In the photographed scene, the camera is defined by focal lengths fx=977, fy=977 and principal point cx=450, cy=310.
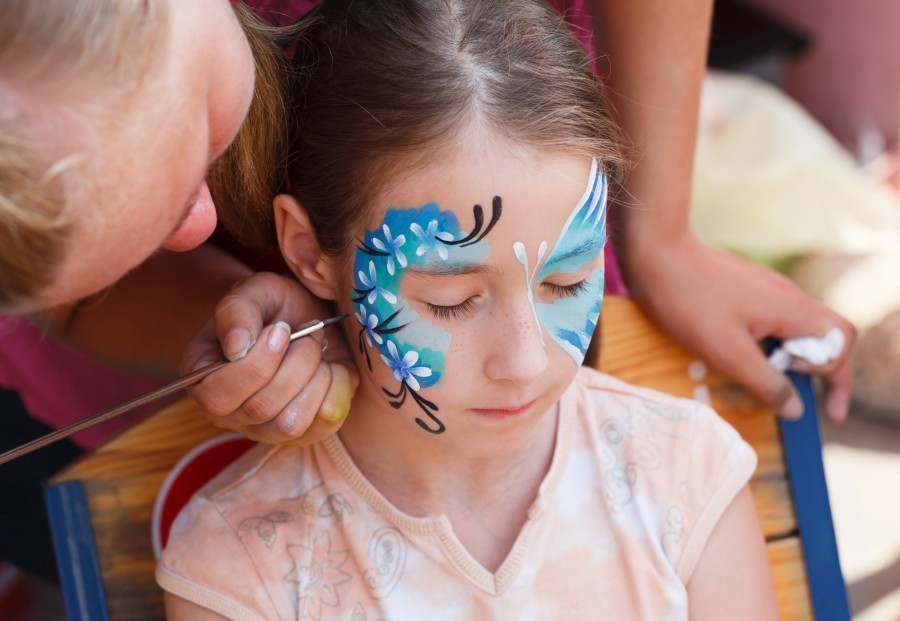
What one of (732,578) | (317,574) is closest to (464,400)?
(317,574)

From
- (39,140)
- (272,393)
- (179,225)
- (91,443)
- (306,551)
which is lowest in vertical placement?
(91,443)

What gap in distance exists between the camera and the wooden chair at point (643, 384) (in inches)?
41.3

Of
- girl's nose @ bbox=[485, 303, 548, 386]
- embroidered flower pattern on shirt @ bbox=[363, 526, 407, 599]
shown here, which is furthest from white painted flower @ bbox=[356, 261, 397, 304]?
embroidered flower pattern on shirt @ bbox=[363, 526, 407, 599]

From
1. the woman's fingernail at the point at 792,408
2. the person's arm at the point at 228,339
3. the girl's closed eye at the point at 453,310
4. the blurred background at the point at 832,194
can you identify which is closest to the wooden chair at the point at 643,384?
the woman's fingernail at the point at 792,408

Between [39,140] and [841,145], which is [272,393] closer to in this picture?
[39,140]

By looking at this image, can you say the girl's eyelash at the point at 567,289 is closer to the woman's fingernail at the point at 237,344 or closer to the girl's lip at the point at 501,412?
the girl's lip at the point at 501,412

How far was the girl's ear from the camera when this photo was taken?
37.9 inches

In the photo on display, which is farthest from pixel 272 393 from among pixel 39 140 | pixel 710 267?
pixel 710 267

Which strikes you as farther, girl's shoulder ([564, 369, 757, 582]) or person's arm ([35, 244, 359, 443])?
girl's shoulder ([564, 369, 757, 582])

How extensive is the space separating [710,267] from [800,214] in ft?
4.47

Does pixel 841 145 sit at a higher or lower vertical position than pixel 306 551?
lower

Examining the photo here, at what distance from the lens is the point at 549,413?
1.09 metres

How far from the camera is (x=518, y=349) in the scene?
0.87m

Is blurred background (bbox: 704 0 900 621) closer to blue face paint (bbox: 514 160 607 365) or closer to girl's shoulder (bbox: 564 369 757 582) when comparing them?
girl's shoulder (bbox: 564 369 757 582)
